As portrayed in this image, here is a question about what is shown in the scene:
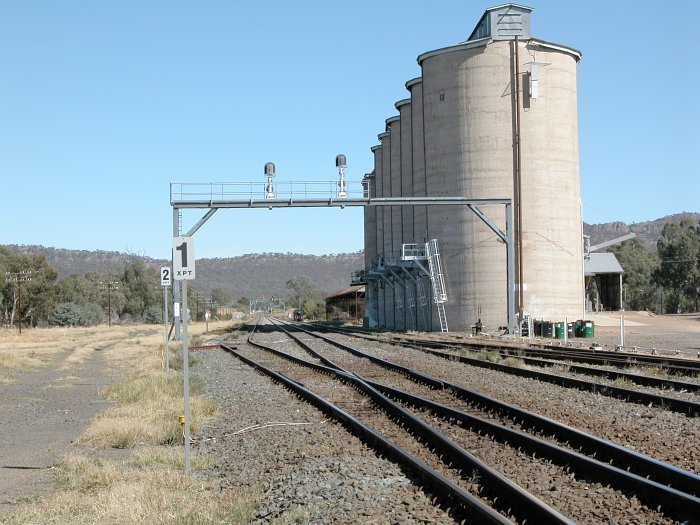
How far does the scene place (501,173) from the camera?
160 ft

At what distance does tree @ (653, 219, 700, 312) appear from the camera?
111250 mm

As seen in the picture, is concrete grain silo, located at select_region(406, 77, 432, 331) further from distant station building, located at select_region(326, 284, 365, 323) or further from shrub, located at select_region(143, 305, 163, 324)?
shrub, located at select_region(143, 305, 163, 324)

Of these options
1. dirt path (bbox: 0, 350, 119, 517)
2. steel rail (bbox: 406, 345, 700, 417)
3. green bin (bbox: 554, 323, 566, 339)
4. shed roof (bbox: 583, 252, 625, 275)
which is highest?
shed roof (bbox: 583, 252, 625, 275)

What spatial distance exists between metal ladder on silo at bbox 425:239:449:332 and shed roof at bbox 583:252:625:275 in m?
26.6

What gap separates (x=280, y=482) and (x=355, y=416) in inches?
189

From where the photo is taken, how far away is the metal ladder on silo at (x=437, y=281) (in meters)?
49.8

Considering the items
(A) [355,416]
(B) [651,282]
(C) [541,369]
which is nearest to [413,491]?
(A) [355,416]

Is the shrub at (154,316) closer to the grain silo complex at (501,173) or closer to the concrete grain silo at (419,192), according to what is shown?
the concrete grain silo at (419,192)

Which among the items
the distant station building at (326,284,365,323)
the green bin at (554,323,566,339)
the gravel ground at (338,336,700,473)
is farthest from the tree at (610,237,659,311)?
the gravel ground at (338,336,700,473)

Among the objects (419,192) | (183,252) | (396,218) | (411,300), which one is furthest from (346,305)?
(183,252)

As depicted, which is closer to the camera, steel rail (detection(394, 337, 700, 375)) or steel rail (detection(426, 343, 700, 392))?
steel rail (detection(426, 343, 700, 392))

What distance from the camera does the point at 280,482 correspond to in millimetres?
8695

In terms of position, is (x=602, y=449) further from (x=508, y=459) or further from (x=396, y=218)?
(x=396, y=218)

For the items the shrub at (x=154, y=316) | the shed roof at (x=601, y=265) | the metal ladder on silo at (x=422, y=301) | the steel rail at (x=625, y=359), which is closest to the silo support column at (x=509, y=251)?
the metal ladder on silo at (x=422, y=301)
